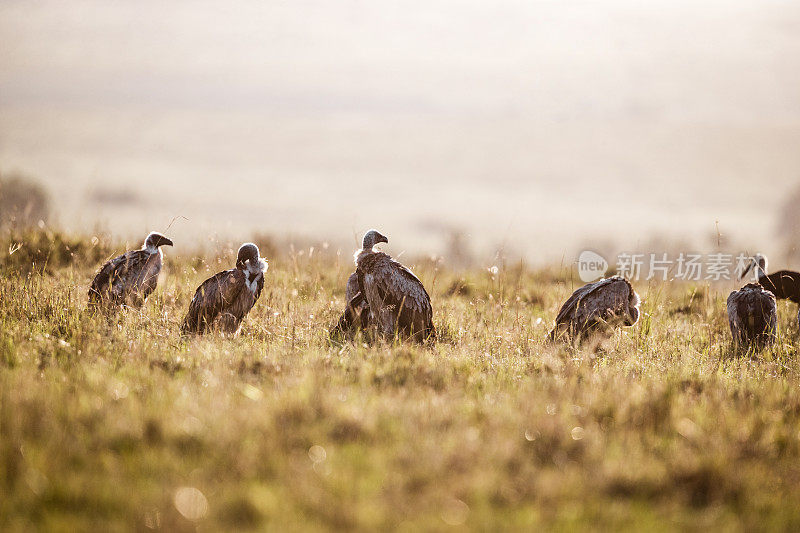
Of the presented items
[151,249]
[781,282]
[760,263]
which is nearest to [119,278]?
[151,249]

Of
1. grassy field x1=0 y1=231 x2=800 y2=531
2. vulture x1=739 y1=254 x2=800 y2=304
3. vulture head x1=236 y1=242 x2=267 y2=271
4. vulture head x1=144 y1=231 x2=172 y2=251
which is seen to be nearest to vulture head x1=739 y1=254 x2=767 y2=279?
vulture x1=739 y1=254 x2=800 y2=304

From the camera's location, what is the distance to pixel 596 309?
31.6ft

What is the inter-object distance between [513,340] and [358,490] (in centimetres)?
509

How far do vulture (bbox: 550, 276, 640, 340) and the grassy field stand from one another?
497 millimetres

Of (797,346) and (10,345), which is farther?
(797,346)

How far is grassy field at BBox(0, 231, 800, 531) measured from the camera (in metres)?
4.03

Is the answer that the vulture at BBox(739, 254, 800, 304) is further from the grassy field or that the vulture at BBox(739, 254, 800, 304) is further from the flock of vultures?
the grassy field

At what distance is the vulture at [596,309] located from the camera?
9391 millimetres

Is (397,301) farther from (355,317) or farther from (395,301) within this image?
(355,317)

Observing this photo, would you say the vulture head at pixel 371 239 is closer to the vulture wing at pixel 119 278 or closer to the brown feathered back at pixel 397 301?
the brown feathered back at pixel 397 301

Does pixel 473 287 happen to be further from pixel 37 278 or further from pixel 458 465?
pixel 458 465

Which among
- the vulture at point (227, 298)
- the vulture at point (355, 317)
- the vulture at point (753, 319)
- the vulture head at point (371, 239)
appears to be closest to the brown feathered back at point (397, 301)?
the vulture at point (355, 317)

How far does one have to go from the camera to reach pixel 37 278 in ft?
32.6

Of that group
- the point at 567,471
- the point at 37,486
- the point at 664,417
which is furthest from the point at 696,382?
the point at 37,486
